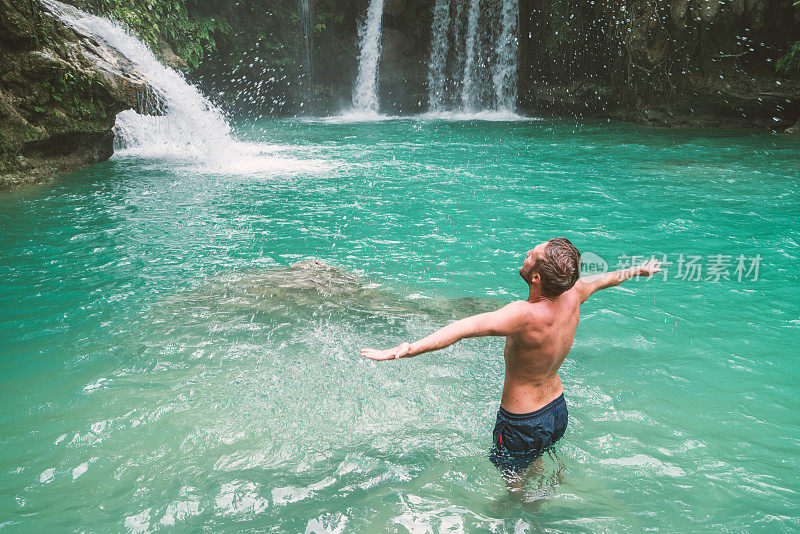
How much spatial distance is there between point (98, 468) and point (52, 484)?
23 cm

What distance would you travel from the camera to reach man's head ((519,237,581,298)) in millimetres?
2637

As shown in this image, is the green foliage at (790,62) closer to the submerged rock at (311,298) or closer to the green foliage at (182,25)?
the submerged rock at (311,298)

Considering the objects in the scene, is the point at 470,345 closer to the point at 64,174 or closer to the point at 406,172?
the point at 406,172

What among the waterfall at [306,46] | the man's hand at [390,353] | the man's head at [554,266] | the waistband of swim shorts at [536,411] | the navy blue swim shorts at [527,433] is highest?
the waterfall at [306,46]

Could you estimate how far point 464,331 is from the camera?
2566 mm

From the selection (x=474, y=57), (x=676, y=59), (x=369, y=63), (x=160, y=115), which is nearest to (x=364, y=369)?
(x=160, y=115)

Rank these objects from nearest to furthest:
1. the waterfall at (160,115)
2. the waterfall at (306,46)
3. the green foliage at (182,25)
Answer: the waterfall at (160,115) < the green foliage at (182,25) < the waterfall at (306,46)

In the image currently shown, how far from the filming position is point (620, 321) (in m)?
5.31

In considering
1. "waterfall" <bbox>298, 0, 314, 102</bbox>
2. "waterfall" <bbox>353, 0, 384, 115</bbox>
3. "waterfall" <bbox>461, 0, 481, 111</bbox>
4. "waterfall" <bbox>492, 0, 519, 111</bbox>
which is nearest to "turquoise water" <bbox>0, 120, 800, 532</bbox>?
"waterfall" <bbox>492, 0, 519, 111</bbox>

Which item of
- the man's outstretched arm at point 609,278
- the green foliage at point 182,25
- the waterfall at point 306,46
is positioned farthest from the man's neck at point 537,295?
the waterfall at point 306,46

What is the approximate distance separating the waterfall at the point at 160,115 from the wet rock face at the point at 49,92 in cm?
39

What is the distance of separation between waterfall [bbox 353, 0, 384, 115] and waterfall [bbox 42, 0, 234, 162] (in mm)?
11971

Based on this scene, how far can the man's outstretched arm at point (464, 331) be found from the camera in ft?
8.16

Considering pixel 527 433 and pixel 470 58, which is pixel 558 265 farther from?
pixel 470 58
